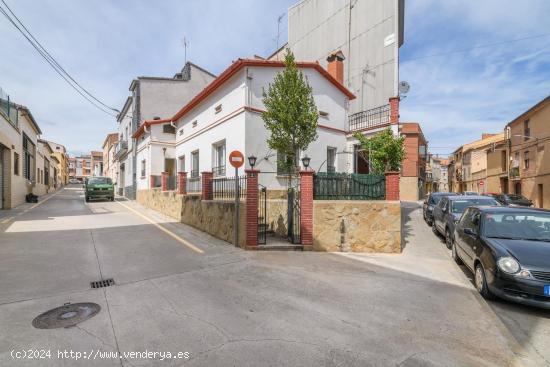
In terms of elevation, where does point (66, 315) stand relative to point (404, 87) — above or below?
below

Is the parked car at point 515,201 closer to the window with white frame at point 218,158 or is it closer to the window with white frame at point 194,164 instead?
the window with white frame at point 218,158

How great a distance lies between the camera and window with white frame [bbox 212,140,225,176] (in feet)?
43.4

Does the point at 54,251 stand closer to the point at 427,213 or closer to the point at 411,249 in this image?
the point at 411,249

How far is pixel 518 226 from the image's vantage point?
18.0 ft

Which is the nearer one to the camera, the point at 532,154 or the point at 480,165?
the point at 532,154

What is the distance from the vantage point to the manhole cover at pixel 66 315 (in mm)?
3477

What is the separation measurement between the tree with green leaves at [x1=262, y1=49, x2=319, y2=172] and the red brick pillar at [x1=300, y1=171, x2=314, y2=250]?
58.0 inches

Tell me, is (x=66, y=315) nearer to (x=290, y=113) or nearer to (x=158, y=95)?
(x=290, y=113)

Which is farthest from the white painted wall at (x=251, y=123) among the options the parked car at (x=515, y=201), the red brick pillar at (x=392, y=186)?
the parked car at (x=515, y=201)

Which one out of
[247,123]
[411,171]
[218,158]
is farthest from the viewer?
[411,171]

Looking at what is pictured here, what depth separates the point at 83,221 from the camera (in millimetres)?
11320

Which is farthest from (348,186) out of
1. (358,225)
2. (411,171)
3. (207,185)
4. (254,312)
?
(411,171)

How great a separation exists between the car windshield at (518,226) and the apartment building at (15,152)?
1883cm

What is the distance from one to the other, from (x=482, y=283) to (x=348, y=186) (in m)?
4.13
